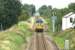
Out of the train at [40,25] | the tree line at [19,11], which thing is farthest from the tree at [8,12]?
the train at [40,25]

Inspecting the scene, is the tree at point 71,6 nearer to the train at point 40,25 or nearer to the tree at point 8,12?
the train at point 40,25

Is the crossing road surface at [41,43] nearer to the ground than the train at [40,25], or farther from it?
nearer to the ground

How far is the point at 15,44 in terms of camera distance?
1.83 metres

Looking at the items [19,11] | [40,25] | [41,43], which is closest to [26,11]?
[19,11]

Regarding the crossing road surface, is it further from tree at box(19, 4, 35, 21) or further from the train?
tree at box(19, 4, 35, 21)

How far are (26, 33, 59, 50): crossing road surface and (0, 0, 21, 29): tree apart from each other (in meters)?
0.22

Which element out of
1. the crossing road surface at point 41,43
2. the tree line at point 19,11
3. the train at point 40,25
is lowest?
the crossing road surface at point 41,43

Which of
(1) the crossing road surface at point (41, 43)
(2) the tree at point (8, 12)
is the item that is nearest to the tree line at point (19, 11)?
(2) the tree at point (8, 12)


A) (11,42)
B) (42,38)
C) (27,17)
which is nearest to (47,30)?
(42,38)

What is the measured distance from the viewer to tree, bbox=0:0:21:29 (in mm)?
1878

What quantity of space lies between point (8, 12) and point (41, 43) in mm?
378

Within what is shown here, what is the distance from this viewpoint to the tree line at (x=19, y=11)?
1.88 m

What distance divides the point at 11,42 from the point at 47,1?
0.45 meters

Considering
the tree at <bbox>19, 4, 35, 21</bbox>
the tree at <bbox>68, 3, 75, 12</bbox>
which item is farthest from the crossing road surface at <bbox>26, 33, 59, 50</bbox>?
the tree at <bbox>68, 3, 75, 12</bbox>
